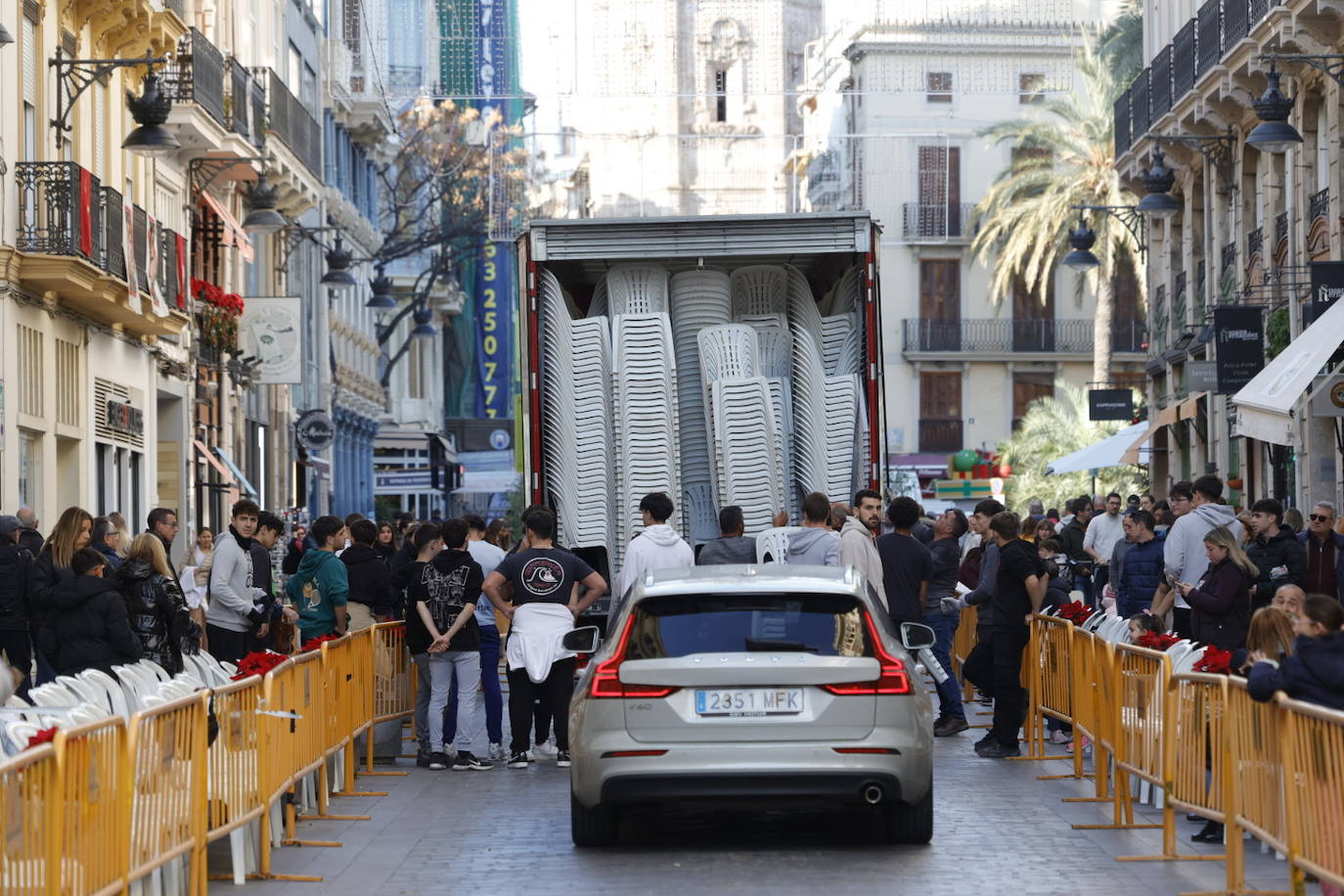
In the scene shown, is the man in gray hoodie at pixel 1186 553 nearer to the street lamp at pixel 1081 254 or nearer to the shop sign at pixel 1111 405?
the street lamp at pixel 1081 254

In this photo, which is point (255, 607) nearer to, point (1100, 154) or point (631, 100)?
point (1100, 154)

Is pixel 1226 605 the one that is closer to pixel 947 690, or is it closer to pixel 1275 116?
pixel 947 690

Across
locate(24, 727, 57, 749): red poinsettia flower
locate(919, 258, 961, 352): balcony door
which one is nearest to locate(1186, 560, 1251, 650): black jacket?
locate(24, 727, 57, 749): red poinsettia flower

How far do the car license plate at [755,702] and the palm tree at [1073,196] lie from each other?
41820 millimetres

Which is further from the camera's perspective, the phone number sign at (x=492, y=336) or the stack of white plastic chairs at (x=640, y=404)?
the phone number sign at (x=492, y=336)

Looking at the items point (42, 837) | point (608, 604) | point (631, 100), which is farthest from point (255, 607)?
point (631, 100)

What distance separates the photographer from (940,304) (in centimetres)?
6938

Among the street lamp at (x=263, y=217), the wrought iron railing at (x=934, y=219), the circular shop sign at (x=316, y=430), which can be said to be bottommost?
the circular shop sign at (x=316, y=430)

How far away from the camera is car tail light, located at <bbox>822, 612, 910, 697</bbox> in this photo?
11242mm

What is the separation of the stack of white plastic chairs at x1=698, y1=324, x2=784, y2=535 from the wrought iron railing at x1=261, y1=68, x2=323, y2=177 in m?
21.3

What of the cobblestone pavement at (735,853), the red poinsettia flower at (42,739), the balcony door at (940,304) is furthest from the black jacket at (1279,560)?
the balcony door at (940,304)

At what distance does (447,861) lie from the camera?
1163 cm

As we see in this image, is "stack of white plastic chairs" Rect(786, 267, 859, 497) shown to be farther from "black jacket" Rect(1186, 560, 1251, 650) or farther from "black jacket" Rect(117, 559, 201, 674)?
"black jacket" Rect(117, 559, 201, 674)

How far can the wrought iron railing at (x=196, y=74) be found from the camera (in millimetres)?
32156
